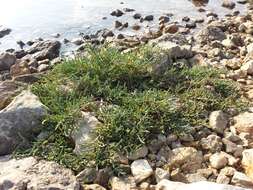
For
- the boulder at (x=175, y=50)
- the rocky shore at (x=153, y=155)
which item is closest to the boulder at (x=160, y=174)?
the rocky shore at (x=153, y=155)

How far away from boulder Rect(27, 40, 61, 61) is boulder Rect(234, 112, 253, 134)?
13.0 ft

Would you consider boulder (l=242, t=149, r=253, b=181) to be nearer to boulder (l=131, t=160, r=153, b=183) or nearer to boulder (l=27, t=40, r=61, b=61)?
boulder (l=131, t=160, r=153, b=183)

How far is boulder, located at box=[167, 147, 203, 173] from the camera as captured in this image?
4.41 m

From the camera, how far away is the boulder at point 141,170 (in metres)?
4.27

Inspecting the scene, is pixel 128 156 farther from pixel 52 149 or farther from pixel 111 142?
pixel 52 149

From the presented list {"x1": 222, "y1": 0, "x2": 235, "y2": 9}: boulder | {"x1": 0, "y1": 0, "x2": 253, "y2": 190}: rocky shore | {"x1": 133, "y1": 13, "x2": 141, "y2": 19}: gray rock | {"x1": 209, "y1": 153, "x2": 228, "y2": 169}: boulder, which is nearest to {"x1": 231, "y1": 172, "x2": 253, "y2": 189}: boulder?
{"x1": 0, "y1": 0, "x2": 253, "y2": 190}: rocky shore

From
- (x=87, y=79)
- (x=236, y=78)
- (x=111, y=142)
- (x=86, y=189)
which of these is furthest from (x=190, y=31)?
(x=86, y=189)

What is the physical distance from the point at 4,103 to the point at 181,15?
5.36 metres

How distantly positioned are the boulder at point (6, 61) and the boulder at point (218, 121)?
3.83 metres

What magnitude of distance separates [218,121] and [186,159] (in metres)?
0.64

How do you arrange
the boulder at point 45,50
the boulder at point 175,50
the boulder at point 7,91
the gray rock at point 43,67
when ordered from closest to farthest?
the boulder at point 7,91, the boulder at point 175,50, the gray rock at point 43,67, the boulder at point 45,50

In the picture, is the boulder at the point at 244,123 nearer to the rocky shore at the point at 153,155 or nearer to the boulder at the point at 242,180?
the rocky shore at the point at 153,155

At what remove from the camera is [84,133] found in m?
4.70

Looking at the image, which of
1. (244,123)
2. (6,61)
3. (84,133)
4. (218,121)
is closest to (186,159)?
(218,121)
